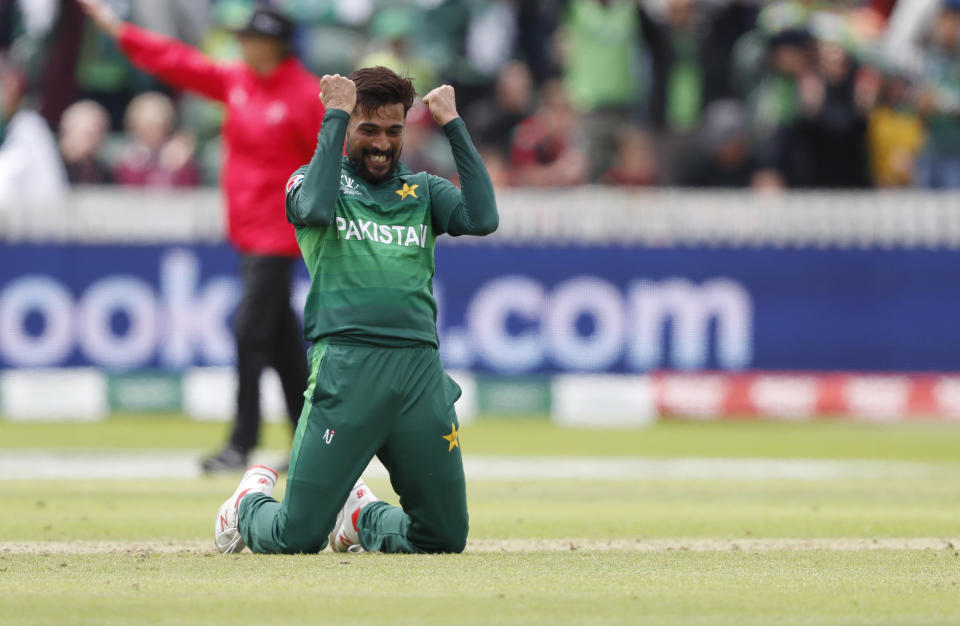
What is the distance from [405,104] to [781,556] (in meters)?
2.39

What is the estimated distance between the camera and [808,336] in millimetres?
18156

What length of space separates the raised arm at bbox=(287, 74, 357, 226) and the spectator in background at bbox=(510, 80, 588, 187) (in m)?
11.4

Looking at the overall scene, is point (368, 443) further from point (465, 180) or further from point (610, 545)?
point (610, 545)

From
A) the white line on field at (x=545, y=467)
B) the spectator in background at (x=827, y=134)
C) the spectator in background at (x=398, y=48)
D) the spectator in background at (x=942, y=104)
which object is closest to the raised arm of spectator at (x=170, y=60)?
the white line on field at (x=545, y=467)

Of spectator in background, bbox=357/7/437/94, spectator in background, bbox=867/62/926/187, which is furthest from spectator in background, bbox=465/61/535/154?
spectator in background, bbox=867/62/926/187

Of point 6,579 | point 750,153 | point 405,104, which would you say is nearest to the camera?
point 6,579

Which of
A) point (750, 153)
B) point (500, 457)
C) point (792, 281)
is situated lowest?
point (500, 457)

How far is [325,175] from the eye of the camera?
714 cm

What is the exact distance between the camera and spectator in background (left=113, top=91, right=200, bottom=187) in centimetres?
1803

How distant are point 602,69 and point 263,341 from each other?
352 inches

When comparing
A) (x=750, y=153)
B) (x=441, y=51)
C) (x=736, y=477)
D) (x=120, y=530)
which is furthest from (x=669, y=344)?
(x=120, y=530)

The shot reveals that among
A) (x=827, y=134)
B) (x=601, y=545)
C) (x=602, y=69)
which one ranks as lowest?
(x=601, y=545)

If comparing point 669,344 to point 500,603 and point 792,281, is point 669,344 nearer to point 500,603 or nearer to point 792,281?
point 792,281

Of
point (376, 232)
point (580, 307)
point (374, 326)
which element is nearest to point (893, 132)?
point (580, 307)
